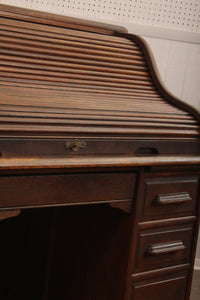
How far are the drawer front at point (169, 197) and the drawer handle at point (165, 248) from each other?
0.44ft

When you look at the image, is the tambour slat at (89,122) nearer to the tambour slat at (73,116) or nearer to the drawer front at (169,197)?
the tambour slat at (73,116)

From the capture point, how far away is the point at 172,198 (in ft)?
Answer: 5.85

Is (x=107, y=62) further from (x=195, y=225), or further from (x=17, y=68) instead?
(x=195, y=225)

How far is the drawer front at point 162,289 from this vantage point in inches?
71.2

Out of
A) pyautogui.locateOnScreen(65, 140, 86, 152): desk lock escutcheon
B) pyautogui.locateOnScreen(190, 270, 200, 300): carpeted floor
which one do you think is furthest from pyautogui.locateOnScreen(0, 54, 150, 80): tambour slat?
pyautogui.locateOnScreen(190, 270, 200, 300): carpeted floor

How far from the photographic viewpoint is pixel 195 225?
75.8 inches

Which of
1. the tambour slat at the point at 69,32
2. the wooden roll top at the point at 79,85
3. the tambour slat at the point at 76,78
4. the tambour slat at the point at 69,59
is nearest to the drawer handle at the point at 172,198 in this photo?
the wooden roll top at the point at 79,85

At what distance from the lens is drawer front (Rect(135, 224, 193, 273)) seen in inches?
69.6

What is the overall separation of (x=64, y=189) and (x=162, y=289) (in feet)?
2.51

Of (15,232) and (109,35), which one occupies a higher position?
(109,35)

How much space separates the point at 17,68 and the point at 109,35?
0.57 m

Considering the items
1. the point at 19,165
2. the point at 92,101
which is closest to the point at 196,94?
the point at 92,101

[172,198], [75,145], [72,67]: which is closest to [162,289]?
[172,198]

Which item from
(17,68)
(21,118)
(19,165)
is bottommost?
(19,165)
